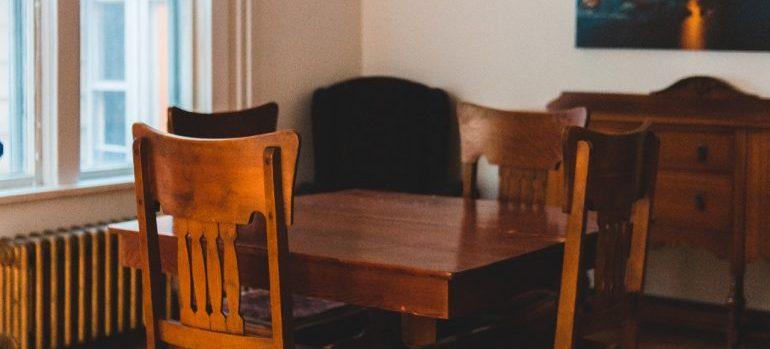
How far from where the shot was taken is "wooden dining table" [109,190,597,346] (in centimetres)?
214

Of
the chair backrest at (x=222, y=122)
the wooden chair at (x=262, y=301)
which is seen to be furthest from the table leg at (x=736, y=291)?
the chair backrest at (x=222, y=122)

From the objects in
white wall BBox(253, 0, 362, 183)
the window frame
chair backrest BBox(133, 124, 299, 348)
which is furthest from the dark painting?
chair backrest BBox(133, 124, 299, 348)

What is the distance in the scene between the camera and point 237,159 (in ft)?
7.07

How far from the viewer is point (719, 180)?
4.25 meters

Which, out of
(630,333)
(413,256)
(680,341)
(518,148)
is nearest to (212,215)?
(413,256)

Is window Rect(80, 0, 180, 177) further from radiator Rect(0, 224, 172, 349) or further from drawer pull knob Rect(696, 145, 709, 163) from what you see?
drawer pull knob Rect(696, 145, 709, 163)

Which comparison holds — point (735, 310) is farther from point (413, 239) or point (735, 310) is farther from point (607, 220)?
point (413, 239)

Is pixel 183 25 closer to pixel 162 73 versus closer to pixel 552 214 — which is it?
pixel 162 73

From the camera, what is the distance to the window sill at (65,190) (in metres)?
3.95

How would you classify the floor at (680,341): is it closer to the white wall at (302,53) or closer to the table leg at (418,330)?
the white wall at (302,53)

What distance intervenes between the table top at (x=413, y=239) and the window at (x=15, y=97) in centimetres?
147

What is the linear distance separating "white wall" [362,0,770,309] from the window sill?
5.94ft

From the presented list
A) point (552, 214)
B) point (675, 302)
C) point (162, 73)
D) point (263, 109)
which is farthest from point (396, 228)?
point (675, 302)

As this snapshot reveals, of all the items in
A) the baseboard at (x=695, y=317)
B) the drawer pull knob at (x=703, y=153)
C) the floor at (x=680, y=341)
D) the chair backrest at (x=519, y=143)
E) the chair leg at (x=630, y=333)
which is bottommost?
the floor at (x=680, y=341)
